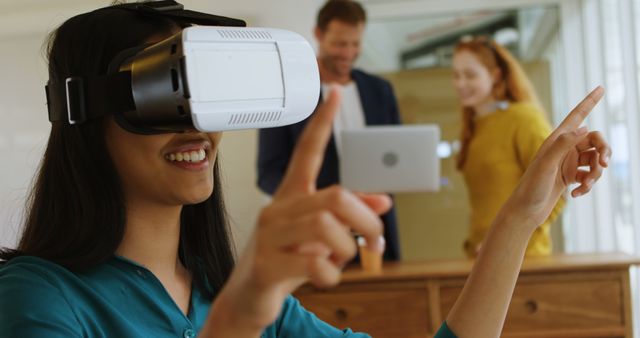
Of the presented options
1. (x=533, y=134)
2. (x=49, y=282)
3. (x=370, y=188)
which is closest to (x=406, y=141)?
(x=370, y=188)

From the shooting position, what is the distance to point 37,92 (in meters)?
3.92

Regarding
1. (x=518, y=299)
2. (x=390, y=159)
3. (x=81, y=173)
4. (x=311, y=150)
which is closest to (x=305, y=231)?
(x=311, y=150)

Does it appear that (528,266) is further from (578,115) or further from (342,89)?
(578,115)

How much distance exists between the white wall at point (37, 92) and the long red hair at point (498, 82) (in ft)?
3.67

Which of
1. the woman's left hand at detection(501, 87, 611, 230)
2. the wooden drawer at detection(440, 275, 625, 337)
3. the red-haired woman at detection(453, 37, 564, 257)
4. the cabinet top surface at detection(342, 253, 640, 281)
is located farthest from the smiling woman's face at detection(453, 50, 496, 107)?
the woman's left hand at detection(501, 87, 611, 230)

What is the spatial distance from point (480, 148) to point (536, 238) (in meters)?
0.39

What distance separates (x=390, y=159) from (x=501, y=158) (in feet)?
1.24

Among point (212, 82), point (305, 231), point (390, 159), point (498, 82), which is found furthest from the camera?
point (498, 82)

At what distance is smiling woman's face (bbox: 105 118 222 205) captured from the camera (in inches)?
39.0

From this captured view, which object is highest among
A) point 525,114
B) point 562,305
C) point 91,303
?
point 91,303

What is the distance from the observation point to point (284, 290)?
633mm

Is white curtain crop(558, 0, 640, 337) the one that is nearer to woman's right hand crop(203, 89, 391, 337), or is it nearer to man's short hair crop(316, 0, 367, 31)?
man's short hair crop(316, 0, 367, 31)

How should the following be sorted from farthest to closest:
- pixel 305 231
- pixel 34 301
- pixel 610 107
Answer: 1. pixel 610 107
2. pixel 34 301
3. pixel 305 231

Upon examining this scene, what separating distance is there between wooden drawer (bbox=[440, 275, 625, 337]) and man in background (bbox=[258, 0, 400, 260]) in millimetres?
659
